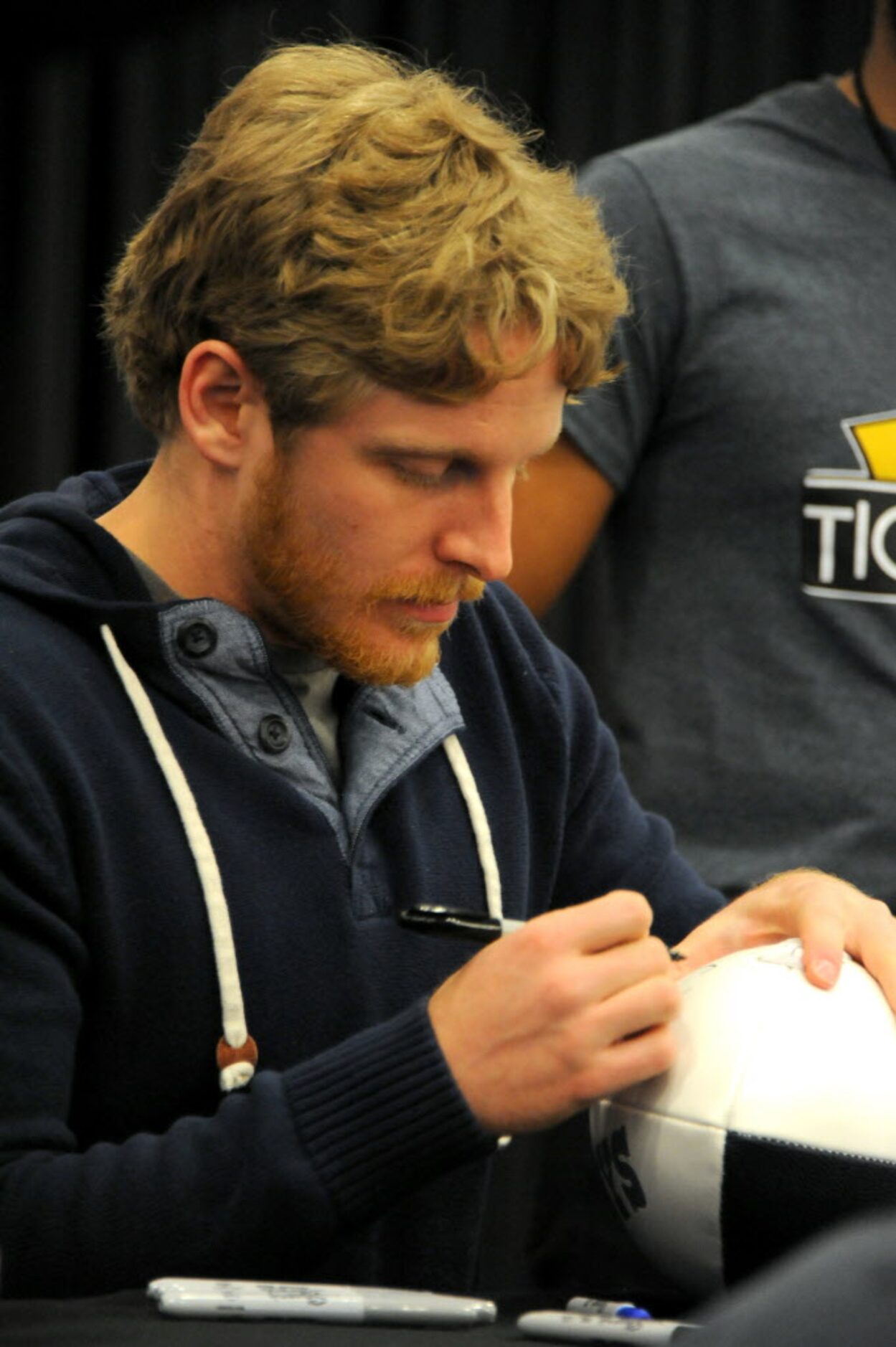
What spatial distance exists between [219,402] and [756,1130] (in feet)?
2.32

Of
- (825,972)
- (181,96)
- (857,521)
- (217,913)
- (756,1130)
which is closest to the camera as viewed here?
(756,1130)

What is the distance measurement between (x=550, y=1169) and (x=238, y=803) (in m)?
0.72

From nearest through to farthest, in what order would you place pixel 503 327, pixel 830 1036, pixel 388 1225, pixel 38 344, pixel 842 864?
pixel 830 1036 < pixel 503 327 < pixel 388 1225 < pixel 842 864 < pixel 38 344

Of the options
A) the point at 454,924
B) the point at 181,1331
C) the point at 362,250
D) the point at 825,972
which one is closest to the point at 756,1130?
the point at 825,972

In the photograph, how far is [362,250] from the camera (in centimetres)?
141

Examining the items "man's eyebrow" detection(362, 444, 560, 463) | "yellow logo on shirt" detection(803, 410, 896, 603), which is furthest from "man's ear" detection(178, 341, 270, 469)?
"yellow logo on shirt" detection(803, 410, 896, 603)

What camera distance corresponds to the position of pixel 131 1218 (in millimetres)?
1205

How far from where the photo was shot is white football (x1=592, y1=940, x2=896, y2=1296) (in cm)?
112

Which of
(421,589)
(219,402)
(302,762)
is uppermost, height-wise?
(219,402)

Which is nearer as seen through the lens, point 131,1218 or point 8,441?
point 131,1218

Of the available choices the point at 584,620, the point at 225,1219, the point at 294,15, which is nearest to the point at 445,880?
the point at 225,1219

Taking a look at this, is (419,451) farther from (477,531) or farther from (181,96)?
(181,96)

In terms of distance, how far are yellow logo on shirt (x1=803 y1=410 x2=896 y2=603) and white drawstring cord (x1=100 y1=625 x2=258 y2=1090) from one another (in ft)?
2.54

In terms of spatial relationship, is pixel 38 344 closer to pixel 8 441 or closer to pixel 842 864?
pixel 8 441
